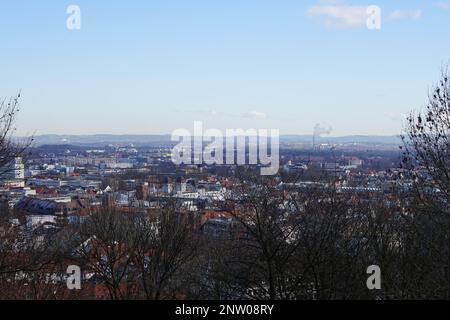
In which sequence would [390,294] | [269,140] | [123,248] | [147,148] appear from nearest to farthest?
1. [390,294]
2. [123,248]
3. [269,140]
4. [147,148]

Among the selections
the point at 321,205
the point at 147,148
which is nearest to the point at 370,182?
the point at 321,205

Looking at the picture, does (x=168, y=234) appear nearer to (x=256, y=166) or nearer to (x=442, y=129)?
(x=256, y=166)

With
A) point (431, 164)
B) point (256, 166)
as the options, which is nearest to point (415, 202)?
point (431, 164)

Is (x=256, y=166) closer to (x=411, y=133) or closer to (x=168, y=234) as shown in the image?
(x=168, y=234)

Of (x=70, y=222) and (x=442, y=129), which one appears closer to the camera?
(x=442, y=129)

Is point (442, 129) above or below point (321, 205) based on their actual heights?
above

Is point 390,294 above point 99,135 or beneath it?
beneath

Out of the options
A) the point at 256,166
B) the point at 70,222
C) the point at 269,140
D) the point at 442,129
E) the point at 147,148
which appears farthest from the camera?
the point at 147,148
